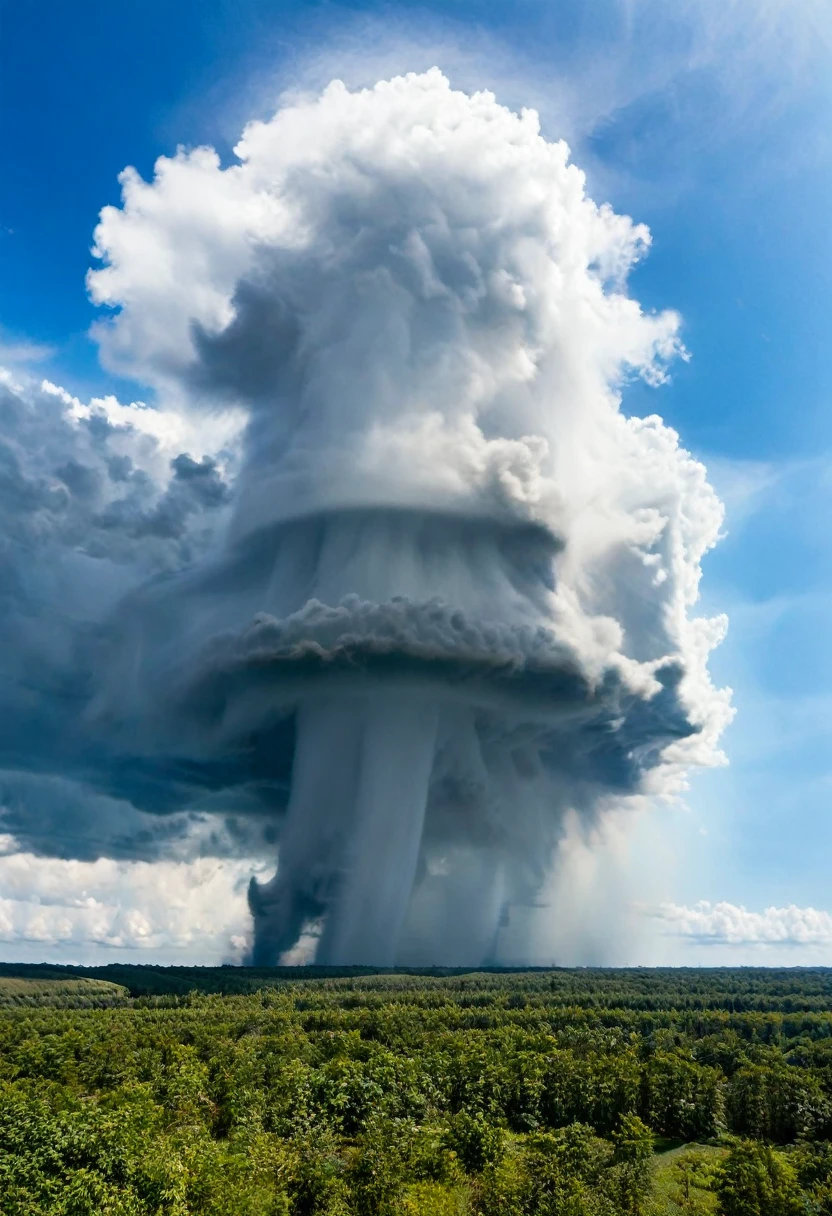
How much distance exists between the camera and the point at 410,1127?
3541 inches

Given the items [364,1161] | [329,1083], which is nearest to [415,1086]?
[329,1083]

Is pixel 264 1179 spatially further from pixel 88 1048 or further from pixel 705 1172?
pixel 88 1048

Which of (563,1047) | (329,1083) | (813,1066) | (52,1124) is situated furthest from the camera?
(563,1047)

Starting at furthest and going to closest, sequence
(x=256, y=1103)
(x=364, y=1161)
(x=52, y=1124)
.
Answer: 1. (x=256, y=1103)
2. (x=364, y=1161)
3. (x=52, y=1124)

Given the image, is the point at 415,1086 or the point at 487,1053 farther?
the point at 487,1053

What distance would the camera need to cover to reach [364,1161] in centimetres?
7581

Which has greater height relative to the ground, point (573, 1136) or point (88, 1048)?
point (573, 1136)

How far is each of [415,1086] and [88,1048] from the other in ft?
230

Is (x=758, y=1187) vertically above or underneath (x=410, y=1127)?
above

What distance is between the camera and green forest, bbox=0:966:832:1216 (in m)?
65.6

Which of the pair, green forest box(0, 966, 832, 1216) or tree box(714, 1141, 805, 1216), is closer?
green forest box(0, 966, 832, 1216)

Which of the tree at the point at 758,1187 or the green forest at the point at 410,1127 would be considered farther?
the tree at the point at 758,1187

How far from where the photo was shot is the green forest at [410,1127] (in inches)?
2581

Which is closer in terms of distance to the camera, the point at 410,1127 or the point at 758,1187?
the point at 758,1187
